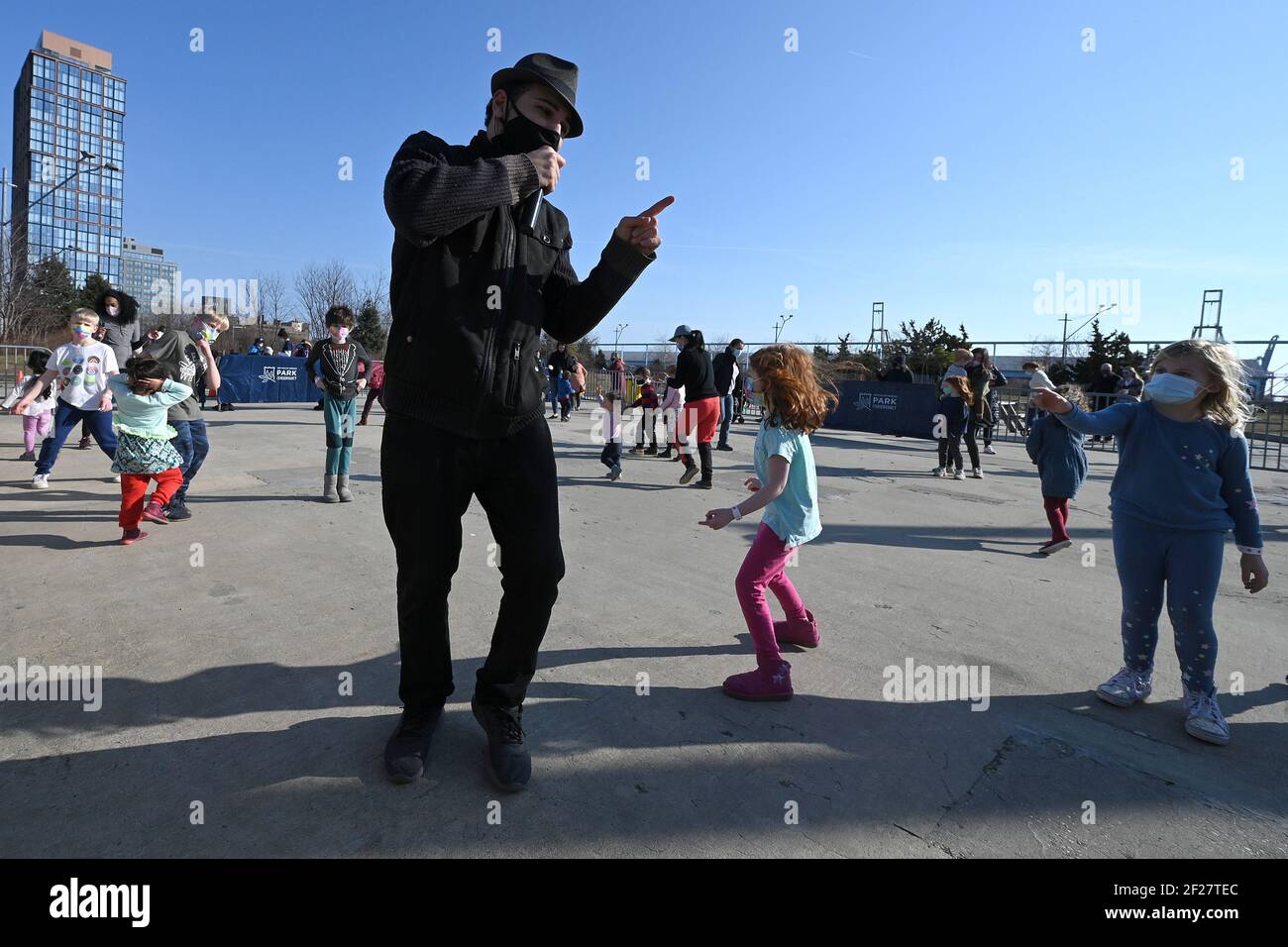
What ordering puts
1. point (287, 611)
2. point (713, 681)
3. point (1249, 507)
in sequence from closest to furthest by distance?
point (1249, 507), point (713, 681), point (287, 611)

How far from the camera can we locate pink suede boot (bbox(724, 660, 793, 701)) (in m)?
3.02

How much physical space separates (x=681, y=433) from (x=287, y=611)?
241 inches

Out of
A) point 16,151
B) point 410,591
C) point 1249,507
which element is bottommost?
point 410,591

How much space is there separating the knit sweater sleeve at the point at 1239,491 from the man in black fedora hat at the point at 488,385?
2.61 meters

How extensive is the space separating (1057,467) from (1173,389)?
3423mm

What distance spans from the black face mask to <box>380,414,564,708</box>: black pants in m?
0.93

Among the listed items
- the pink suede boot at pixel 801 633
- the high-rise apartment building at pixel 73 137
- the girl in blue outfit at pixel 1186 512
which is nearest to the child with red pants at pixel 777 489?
the pink suede boot at pixel 801 633

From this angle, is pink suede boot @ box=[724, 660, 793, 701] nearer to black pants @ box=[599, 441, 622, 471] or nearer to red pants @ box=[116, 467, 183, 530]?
red pants @ box=[116, 467, 183, 530]

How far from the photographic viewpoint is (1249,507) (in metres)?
2.96

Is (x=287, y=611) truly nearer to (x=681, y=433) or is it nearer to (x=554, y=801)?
(x=554, y=801)

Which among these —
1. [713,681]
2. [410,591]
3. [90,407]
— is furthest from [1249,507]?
[90,407]

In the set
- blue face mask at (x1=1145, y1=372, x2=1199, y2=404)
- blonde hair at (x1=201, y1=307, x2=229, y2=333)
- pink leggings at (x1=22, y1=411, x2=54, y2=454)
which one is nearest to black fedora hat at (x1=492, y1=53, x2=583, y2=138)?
blue face mask at (x1=1145, y1=372, x2=1199, y2=404)

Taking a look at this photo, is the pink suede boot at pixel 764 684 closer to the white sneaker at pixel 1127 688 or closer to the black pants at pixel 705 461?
the white sneaker at pixel 1127 688

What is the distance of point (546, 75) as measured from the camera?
7.60 feet
